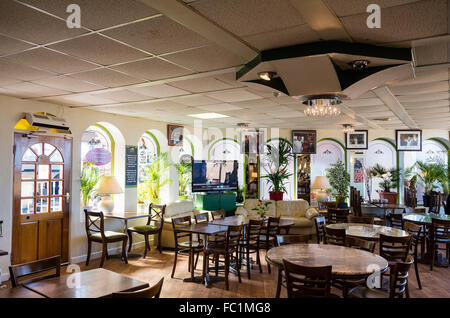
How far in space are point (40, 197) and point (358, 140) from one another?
28.9ft

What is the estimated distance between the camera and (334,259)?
349cm

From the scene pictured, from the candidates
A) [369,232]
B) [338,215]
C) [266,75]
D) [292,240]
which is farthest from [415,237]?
[266,75]

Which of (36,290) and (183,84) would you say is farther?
(183,84)

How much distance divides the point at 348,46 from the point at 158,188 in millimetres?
6457

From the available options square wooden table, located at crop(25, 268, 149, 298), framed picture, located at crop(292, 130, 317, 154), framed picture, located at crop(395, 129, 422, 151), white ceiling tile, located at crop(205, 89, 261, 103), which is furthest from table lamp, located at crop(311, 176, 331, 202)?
square wooden table, located at crop(25, 268, 149, 298)

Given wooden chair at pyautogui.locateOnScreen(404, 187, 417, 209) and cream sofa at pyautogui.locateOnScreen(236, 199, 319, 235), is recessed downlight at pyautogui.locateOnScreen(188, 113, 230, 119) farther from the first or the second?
wooden chair at pyautogui.locateOnScreen(404, 187, 417, 209)

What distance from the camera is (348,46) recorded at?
9.89ft

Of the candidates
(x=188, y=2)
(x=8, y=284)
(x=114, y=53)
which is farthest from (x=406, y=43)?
(x=8, y=284)

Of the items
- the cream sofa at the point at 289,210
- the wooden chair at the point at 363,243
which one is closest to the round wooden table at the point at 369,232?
the wooden chair at the point at 363,243

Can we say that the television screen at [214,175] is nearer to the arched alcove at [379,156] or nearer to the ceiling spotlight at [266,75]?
the arched alcove at [379,156]

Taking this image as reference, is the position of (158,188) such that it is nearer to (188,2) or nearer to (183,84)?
(183,84)

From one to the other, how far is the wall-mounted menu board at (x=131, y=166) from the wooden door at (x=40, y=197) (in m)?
1.44

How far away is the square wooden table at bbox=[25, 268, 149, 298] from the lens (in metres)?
2.55
